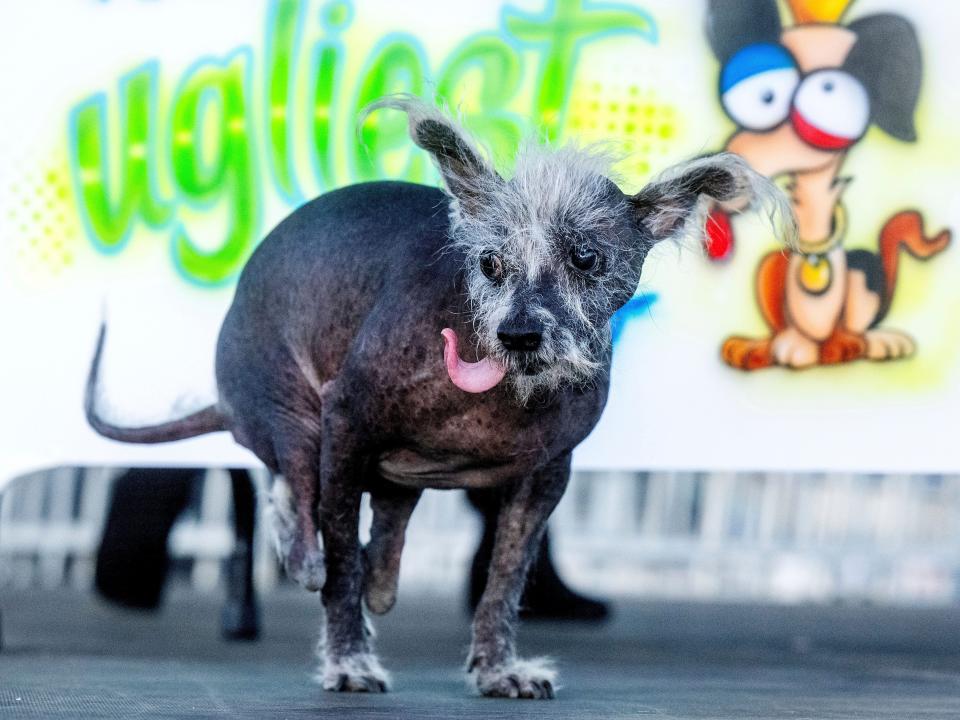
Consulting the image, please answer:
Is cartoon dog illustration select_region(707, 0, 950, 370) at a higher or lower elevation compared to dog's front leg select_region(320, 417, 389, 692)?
higher

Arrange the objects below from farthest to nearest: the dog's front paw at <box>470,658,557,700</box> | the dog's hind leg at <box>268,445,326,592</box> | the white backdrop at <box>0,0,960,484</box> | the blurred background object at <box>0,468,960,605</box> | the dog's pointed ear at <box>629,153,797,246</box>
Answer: the blurred background object at <box>0,468,960,605</box> → the white backdrop at <box>0,0,960,484</box> → the dog's hind leg at <box>268,445,326,592</box> → the dog's front paw at <box>470,658,557,700</box> → the dog's pointed ear at <box>629,153,797,246</box>

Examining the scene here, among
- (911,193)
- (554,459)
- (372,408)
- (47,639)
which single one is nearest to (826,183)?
(911,193)

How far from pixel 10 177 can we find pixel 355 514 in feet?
6.55

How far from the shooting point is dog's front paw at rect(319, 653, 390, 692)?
391 cm

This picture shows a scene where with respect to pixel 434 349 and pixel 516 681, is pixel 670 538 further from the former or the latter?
pixel 434 349

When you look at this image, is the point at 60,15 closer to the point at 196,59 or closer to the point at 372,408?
the point at 196,59

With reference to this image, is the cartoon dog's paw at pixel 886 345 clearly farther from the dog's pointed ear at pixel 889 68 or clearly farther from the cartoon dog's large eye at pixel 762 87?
the cartoon dog's large eye at pixel 762 87

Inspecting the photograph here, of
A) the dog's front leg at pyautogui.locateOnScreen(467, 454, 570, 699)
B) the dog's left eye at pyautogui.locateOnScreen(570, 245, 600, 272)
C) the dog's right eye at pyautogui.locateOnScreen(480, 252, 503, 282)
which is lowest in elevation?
the dog's front leg at pyautogui.locateOnScreen(467, 454, 570, 699)

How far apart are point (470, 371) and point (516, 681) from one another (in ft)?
2.63

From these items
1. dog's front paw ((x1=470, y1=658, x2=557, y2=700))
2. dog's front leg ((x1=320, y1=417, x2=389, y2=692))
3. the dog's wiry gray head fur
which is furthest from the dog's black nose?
dog's front paw ((x1=470, y1=658, x2=557, y2=700))

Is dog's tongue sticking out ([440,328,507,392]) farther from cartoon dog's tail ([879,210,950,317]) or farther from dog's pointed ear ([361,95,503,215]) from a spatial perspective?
cartoon dog's tail ([879,210,950,317])

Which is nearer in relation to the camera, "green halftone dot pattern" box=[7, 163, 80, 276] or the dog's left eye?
the dog's left eye

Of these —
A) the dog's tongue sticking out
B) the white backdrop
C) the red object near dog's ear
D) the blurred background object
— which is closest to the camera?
the dog's tongue sticking out

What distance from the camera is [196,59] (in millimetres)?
5254
